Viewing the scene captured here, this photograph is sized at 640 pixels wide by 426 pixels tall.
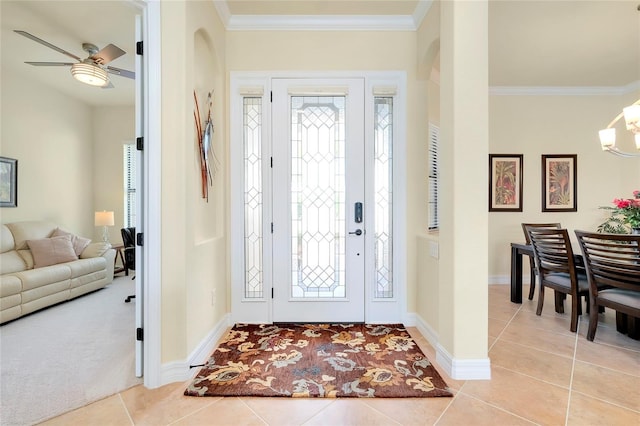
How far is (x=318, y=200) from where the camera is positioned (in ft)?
9.37

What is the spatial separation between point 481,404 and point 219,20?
3.69 meters

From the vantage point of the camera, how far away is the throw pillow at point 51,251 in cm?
359

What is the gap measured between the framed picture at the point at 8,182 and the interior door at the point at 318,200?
4046 mm

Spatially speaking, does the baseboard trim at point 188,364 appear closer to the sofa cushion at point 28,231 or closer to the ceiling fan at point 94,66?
the ceiling fan at point 94,66

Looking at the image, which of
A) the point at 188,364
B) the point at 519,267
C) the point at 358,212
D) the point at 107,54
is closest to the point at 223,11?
the point at 107,54

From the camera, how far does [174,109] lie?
1.89m

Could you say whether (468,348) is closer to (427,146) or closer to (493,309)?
(493,309)

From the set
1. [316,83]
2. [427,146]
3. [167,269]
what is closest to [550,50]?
[427,146]

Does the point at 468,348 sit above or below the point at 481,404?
above

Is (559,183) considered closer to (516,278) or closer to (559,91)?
(559,91)

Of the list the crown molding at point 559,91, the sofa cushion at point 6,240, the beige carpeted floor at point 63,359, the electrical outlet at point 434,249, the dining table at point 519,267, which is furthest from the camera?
the crown molding at point 559,91

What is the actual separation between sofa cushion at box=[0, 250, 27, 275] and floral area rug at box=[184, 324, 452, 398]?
2933 mm

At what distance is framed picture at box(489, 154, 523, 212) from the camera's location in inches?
169

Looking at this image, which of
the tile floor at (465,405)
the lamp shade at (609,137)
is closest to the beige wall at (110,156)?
the tile floor at (465,405)
